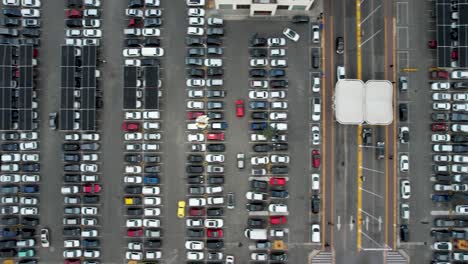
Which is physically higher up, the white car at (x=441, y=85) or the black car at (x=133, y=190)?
the white car at (x=441, y=85)

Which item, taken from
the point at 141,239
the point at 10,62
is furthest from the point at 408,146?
the point at 10,62

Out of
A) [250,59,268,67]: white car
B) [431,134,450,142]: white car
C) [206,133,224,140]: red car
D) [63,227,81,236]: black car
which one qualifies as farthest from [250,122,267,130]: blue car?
[63,227,81,236]: black car

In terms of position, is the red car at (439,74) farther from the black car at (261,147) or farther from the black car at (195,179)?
the black car at (195,179)

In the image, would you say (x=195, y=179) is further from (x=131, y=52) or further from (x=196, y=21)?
(x=196, y=21)

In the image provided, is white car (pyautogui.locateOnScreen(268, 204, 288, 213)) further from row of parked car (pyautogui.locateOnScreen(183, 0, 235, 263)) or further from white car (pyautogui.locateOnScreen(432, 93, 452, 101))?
white car (pyautogui.locateOnScreen(432, 93, 452, 101))

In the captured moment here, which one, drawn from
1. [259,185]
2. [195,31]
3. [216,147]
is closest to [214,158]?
[216,147]

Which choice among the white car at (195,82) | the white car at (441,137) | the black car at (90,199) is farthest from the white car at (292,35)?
the black car at (90,199)
